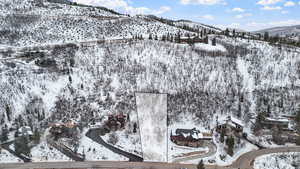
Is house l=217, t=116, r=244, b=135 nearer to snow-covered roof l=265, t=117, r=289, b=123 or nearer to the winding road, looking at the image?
snow-covered roof l=265, t=117, r=289, b=123

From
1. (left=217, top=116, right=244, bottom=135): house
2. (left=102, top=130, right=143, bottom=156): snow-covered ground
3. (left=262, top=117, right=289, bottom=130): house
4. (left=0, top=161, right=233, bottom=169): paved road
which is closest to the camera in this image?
(left=0, top=161, right=233, bottom=169): paved road

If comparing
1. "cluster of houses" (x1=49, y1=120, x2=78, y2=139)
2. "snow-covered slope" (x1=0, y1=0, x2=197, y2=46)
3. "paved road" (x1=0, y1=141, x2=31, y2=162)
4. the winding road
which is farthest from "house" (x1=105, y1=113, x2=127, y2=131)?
"snow-covered slope" (x1=0, y1=0, x2=197, y2=46)

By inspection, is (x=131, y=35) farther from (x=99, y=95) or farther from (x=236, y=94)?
(x=236, y=94)

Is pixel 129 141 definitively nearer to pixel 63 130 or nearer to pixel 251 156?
pixel 63 130

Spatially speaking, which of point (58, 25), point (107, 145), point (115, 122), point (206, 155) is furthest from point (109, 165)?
point (58, 25)

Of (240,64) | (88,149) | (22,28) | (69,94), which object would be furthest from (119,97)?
(22,28)

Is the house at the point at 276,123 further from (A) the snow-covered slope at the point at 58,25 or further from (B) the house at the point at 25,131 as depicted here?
(A) the snow-covered slope at the point at 58,25
